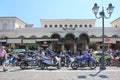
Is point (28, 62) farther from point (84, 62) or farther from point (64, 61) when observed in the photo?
point (84, 62)

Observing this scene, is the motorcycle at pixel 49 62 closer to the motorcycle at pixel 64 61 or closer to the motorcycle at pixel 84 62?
the motorcycle at pixel 84 62

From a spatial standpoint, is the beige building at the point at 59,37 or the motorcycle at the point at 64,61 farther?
the beige building at the point at 59,37

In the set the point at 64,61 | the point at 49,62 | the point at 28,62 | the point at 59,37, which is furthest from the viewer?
the point at 59,37

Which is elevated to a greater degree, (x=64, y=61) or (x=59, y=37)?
(x=59, y=37)

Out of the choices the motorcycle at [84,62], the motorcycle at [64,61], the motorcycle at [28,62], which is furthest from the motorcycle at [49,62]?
the motorcycle at [64,61]

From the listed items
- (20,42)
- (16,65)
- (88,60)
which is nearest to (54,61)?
(88,60)

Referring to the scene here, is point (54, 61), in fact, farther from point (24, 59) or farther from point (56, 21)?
point (56, 21)

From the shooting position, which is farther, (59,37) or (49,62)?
(59,37)

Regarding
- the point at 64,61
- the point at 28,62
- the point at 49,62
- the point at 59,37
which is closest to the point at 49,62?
the point at 49,62

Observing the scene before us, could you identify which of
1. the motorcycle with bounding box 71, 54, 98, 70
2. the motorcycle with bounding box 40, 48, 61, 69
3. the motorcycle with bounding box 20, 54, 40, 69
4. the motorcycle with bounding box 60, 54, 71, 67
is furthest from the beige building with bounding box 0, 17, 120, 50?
the motorcycle with bounding box 40, 48, 61, 69

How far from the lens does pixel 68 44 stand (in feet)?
182

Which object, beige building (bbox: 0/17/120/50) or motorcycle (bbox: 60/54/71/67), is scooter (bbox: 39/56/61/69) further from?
beige building (bbox: 0/17/120/50)

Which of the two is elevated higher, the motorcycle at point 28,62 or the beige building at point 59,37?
the beige building at point 59,37

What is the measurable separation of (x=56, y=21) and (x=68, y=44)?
53.0 feet
